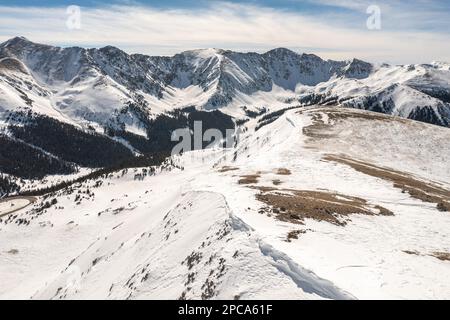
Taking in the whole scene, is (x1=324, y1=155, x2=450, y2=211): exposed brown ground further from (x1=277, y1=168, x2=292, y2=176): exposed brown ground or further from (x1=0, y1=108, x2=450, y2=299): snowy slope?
(x1=277, y1=168, x2=292, y2=176): exposed brown ground

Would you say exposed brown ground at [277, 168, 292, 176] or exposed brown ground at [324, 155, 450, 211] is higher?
exposed brown ground at [277, 168, 292, 176]

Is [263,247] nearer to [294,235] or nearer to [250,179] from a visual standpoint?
[294,235]

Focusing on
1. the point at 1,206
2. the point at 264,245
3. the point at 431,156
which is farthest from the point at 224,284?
the point at 1,206

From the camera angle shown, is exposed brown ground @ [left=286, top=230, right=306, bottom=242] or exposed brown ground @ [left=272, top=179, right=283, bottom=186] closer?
exposed brown ground @ [left=286, top=230, right=306, bottom=242]

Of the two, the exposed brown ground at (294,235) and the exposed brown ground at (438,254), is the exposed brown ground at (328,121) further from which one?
the exposed brown ground at (294,235)

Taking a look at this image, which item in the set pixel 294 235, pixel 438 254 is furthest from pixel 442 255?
pixel 294 235

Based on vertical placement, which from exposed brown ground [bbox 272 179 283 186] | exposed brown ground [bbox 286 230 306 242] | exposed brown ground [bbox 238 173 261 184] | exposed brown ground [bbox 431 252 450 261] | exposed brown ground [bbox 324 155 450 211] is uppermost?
exposed brown ground [bbox 286 230 306 242]

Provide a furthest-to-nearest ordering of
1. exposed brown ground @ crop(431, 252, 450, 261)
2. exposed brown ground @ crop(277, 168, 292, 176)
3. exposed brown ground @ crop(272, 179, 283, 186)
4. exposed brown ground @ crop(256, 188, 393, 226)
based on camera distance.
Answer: exposed brown ground @ crop(277, 168, 292, 176) < exposed brown ground @ crop(272, 179, 283, 186) < exposed brown ground @ crop(256, 188, 393, 226) < exposed brown ground @ crop(431, 252, 450, 261)

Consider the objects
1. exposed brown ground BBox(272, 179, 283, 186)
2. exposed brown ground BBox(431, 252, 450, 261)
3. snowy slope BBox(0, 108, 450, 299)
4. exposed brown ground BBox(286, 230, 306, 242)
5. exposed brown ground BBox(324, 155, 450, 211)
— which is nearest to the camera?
snowy slope BBox(0, 108, 450, 299)

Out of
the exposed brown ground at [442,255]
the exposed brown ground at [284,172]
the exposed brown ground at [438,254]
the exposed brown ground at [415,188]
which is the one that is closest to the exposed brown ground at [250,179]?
the exposed brown ground at [284,172]

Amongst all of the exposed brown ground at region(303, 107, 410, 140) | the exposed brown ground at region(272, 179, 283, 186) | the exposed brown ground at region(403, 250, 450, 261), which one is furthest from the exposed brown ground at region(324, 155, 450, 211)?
the exposed brown ground at region(303, 107, 410, 140)
